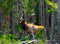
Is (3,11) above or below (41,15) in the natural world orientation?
above

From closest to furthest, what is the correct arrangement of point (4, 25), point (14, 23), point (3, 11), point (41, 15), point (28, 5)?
point (3, 11), point (28, 5), point (4, 25), point (14, 23), point (41, 15)

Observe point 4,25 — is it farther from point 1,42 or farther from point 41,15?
point 41,15

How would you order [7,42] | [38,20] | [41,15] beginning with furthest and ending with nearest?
[38,20] < [41,15] < [7,42]

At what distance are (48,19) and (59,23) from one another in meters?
4.23

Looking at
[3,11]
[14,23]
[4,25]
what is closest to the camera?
[3,11]

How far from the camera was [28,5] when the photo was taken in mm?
2115

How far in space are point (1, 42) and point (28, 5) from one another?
67 centimetres

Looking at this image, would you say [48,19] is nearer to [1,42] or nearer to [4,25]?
[4,25]

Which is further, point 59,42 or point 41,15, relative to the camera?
point 41,15

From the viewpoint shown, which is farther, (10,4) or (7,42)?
(10,4)

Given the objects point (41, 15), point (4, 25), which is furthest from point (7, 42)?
point (41, 15)

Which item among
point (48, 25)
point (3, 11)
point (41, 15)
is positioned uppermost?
point (3, 11)

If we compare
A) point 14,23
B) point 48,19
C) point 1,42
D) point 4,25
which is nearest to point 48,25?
point 48,19

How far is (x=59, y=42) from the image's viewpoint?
1.96 metres
